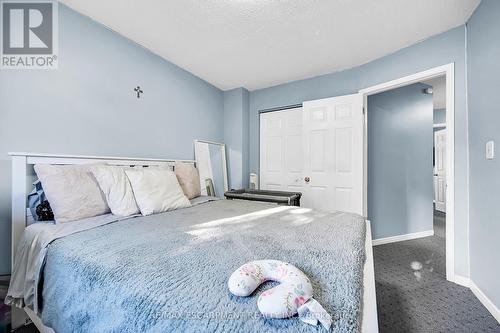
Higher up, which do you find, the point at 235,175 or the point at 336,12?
the point at 336,12

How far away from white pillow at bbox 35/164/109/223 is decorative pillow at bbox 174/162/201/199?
872mm

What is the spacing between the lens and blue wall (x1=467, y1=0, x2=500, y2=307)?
1.51 metres

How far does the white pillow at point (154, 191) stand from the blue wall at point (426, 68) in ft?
7.62

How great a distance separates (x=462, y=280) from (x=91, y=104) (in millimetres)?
3820

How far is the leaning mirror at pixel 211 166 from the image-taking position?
3004mm

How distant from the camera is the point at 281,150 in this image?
341cm

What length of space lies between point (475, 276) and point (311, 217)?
1608 mm

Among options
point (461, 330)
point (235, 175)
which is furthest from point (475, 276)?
point (235, 175)

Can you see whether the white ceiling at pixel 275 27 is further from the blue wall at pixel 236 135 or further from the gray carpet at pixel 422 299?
the gray carpet at pixel 422 299

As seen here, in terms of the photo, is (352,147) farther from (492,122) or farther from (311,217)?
(311,217)

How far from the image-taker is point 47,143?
160 cm
